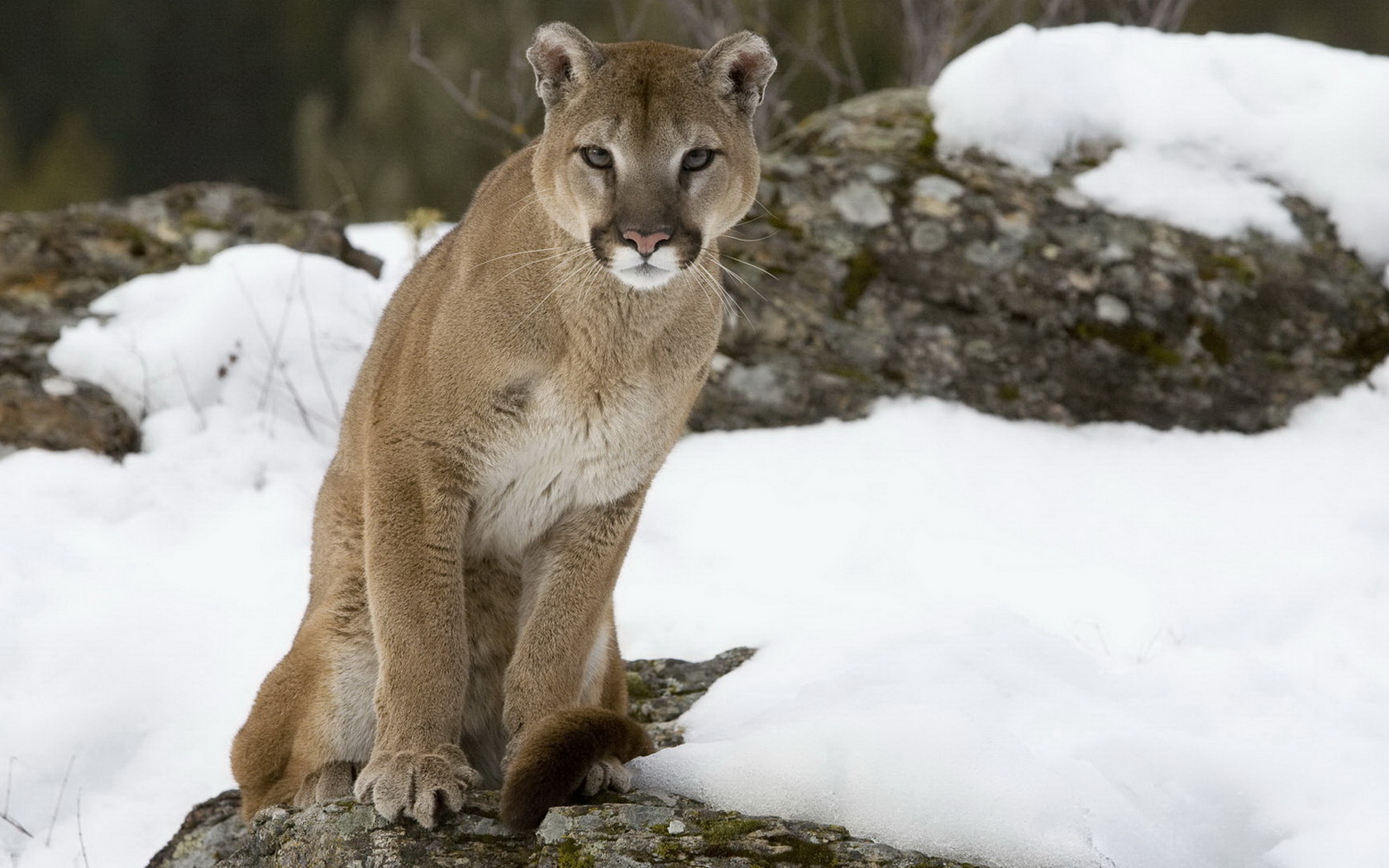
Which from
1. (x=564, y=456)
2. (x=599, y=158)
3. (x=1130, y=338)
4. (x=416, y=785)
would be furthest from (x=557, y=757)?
(x=1130, y=338)

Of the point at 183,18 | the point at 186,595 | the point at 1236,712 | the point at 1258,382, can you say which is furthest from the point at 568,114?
the point at 183,18

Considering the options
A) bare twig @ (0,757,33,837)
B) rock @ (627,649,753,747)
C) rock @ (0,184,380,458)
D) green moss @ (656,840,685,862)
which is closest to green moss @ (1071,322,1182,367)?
rock @ (627,649,753,747)

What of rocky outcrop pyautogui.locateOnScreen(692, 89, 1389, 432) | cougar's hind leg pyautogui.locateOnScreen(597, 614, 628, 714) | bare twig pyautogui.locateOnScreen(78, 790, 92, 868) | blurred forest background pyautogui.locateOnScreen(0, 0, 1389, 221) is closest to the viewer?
cougar's hind leg pyautogui.locateOnScreen(597, 614, 628, 714)

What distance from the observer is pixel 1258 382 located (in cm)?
682

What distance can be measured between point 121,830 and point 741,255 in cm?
417

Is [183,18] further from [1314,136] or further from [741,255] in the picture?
[1314,136]

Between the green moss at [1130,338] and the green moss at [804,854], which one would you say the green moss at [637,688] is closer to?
the green moss at [804,854]

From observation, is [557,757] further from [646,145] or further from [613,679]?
[646,145]

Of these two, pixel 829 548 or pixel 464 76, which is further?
pixel 464 76

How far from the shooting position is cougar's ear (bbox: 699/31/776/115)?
3.69 meters

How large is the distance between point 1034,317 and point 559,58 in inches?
151

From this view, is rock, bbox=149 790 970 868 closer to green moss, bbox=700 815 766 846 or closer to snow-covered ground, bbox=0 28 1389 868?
green moss, bbox=700 815 766 846

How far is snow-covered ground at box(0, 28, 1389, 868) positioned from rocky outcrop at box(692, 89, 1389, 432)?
173 mm

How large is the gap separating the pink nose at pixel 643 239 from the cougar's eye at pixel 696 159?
11.5 inches
